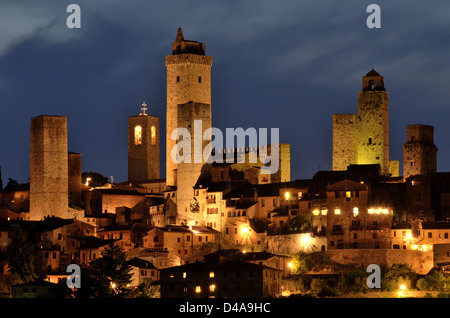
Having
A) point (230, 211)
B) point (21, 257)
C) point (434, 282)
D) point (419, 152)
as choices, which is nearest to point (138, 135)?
point (230, 211)

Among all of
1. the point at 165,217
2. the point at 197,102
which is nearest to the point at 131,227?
the point at 165,217

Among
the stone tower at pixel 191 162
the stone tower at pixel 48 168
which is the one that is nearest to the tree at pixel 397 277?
the stone tower at pixel 191 162

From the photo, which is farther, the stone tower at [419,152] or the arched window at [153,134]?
the arched window at [153,134]

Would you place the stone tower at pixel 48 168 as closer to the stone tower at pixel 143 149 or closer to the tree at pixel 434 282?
the stone tower at pixel 143 149

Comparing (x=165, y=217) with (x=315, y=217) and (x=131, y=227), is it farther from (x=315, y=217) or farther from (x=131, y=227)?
(x=315, y=217)

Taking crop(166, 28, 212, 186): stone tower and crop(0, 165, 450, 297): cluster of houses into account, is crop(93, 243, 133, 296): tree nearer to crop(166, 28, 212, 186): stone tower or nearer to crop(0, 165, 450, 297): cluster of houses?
crop(0, 165, 450, 297): cluster of houses

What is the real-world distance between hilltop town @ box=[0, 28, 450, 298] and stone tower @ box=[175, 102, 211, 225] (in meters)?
0.09

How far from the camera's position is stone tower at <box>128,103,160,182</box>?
131000 millimetres

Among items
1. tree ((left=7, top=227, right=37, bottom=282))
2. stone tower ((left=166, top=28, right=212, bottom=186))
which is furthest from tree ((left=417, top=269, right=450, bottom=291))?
stone tower ((left=166, top=28, right=212, bottom=186))

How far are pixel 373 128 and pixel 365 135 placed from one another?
70 centimetres

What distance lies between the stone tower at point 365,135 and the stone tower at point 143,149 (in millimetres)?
17548

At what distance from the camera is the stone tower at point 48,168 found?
116625 millimetres

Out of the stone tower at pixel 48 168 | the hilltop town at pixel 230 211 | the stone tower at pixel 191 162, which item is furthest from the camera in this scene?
the stone tower at pixel 48 168

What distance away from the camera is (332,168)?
118250 millimetres
